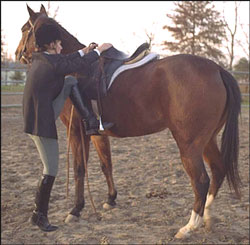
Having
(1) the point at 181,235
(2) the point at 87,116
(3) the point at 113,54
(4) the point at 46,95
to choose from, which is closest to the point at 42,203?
(4) the point at 46,95

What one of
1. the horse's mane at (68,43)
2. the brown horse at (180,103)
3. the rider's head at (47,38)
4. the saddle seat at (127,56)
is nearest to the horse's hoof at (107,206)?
the brown horse at (180,103)

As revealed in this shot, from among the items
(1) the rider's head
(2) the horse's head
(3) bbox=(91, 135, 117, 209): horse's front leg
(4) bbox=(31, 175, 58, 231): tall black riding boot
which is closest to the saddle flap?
(2) the horse's head

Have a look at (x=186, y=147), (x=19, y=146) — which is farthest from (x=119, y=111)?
(x=19, y=146)

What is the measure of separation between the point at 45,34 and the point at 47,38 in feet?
0.10

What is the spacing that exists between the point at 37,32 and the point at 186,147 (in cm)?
166

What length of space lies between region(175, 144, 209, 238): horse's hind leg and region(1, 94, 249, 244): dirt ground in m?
0.11

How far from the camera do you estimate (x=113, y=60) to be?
11.2 feet

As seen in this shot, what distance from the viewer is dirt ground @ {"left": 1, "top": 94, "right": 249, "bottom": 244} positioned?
10.5 ft

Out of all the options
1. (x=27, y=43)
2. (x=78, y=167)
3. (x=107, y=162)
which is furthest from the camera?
(x=107, y=162)

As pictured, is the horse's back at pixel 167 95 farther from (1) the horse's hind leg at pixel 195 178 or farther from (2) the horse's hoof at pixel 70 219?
(2) the horse's hoof at pixel 70 219

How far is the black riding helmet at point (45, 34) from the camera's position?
2352 mm

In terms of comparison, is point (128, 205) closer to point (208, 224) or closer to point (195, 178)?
point (208, 224)

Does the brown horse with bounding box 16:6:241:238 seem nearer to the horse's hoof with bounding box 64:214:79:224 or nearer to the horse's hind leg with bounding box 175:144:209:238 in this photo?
the horse's hind leg with bounding box 175:144:209:238

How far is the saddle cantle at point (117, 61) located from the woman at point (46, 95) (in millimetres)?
716
